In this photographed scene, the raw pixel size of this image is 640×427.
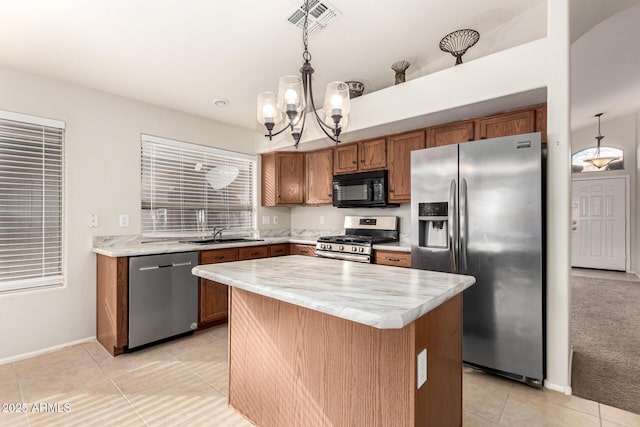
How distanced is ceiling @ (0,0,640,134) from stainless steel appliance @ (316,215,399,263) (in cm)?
170

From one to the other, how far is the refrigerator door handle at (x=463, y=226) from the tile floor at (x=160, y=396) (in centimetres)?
88

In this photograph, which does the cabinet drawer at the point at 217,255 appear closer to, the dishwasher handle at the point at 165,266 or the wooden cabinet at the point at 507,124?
the dishwasher handle at the point at 165,266

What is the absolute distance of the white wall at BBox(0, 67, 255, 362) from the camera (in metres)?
2.72

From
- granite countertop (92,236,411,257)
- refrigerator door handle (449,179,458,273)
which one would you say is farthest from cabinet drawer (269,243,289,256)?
refrigerator door handle (449,179,458,273)

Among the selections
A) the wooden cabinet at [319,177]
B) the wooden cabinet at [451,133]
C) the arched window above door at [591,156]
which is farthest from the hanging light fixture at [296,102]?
the arched window above door at [591,156]

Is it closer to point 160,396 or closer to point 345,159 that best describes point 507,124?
point 345,159

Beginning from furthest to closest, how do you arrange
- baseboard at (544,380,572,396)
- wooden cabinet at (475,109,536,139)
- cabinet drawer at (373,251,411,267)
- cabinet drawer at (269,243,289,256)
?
cabinet drawer at (269,243,289,256) < cabinet drawer at (373,251,411,267) < wooden cabinet at (475,109,536,139) < baseboard at (544,380,572,396)

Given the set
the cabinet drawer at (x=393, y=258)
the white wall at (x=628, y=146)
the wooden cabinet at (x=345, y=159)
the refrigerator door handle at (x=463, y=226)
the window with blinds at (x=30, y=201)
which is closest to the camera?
the refrigerator door handle at (x=463, y=226)

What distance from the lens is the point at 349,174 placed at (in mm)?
3906

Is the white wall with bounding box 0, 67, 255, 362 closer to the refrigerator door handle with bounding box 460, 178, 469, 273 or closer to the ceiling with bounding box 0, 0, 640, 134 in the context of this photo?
the ceiling with bounding box 0, 0, 640, 134

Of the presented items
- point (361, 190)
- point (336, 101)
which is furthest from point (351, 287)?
point (361, 190)

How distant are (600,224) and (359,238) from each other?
6543 mm

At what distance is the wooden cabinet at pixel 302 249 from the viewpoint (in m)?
3.99

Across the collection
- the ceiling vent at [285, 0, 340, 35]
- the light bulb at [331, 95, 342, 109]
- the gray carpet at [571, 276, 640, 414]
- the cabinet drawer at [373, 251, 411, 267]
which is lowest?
the gray carpet at [571, 276, 640, 414]
